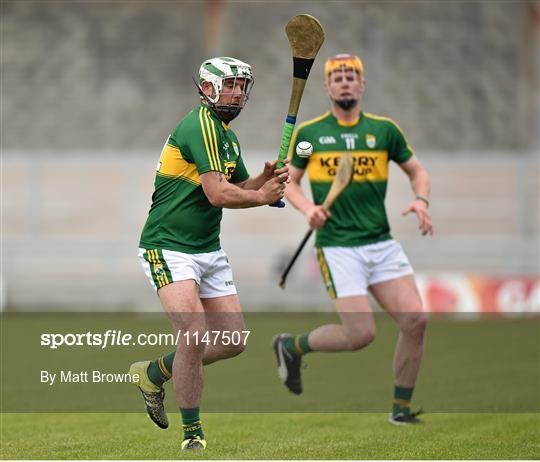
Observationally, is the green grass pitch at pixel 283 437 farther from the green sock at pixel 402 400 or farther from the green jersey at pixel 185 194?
the green jersey at pixel 185 194

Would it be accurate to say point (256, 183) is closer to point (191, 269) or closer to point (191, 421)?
point (191, 269)

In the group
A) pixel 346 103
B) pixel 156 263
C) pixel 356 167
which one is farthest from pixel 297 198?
pixel 156 263

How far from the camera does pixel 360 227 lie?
905 cm

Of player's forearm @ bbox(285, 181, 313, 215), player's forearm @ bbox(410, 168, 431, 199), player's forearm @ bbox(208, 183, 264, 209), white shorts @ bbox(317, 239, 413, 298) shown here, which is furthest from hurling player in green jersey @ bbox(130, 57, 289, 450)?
player's forearm @ bbox(410, 168, 431, 199)

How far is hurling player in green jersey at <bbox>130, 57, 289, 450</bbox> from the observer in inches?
281

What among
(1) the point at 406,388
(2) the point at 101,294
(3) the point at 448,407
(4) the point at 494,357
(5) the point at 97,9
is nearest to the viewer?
(1) the point at 406,388

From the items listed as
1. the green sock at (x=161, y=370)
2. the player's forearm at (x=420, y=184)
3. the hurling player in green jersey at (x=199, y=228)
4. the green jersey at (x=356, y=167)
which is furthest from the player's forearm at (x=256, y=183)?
the player's forearm at (x=420, y=184)

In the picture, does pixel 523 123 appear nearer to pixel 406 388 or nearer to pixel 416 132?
pixel 416 132

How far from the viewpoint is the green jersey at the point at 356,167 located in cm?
906

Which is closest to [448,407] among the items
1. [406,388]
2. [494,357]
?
[406,388]

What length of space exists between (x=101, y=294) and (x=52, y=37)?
7625mm

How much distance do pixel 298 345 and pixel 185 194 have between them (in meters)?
2.57

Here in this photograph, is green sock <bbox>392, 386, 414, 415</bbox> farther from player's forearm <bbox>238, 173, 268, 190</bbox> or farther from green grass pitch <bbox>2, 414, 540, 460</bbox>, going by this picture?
player's forearm <bbox>238, 173, 268, 190</bbox>

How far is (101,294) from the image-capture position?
20.6 metres
